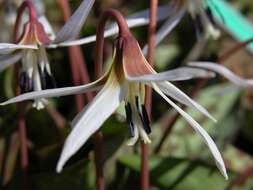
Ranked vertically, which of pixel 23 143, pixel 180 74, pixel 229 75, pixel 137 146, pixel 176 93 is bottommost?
pixel 137 146

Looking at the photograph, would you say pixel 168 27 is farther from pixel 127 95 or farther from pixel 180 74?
pixel 180 74

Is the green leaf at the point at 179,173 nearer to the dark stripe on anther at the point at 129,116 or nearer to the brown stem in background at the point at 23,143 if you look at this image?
the brown stem in background at the point at 23,143

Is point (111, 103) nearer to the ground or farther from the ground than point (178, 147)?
farther from the ground

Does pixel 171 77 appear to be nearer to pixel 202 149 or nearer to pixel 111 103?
pixel 111 103

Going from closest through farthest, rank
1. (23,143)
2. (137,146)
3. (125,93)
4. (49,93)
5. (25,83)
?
(49,93)
(125,93)
(25,83)
(23,143)
(137,146)

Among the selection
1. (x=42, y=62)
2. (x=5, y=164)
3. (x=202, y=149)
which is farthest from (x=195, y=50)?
(x=42, y=62)

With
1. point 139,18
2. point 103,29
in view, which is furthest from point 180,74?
point 139,18

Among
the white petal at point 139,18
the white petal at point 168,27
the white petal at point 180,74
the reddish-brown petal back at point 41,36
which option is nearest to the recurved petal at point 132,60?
the white petal at point 180,74
